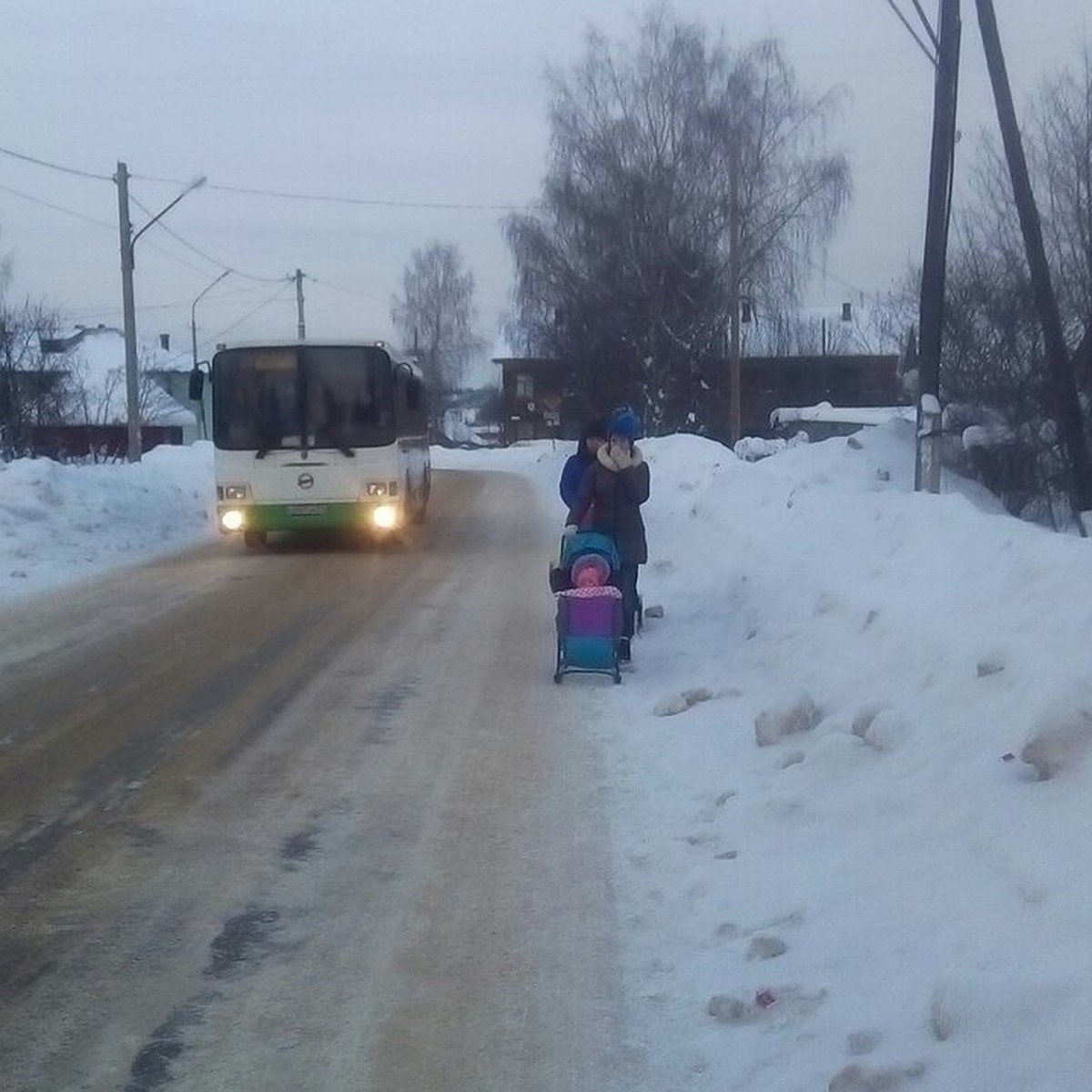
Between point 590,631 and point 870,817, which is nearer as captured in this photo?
point 870,817

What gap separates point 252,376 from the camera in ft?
70.3

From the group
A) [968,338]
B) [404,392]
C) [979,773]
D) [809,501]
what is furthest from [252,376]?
[979,773]

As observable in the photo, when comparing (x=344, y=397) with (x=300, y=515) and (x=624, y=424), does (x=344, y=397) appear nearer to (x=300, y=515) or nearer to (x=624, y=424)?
(x=300, y=515)

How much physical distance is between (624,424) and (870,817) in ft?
18.5

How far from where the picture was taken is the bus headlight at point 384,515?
2156cm

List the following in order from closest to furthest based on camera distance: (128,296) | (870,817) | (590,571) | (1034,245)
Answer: (870,817), (590,571), (1034,245), (128,296)

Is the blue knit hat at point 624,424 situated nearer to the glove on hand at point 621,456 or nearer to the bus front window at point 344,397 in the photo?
the glove on hand at point 621,456

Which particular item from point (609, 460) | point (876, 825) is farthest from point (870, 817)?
point (609, 460)

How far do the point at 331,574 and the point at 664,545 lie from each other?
424 cm

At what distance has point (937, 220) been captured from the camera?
19.1m

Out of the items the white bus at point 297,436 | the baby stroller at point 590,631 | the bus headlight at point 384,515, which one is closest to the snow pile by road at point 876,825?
the baby stroller at point 590,631

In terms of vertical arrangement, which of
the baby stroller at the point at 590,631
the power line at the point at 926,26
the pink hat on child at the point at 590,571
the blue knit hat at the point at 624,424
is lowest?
the baby stroller at the point at 590,631

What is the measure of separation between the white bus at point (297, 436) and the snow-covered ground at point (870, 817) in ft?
28.1

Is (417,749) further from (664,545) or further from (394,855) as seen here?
(664,545)
